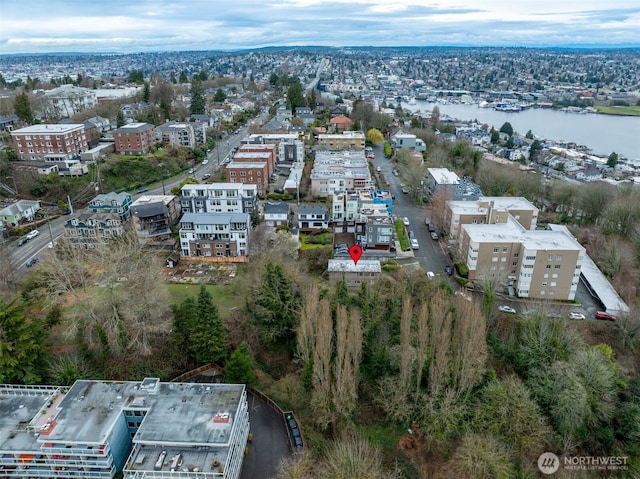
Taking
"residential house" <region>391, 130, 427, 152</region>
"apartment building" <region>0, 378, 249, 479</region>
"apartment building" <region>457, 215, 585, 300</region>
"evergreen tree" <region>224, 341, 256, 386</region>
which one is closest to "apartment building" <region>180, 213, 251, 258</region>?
"evergreen tree" <region>224, 341, 256, 386</region>

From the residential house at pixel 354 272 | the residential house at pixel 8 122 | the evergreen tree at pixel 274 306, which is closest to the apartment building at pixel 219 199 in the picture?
the residential house at pixel 354 272

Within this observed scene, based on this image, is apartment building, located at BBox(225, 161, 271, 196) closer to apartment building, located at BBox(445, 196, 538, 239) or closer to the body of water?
apartment building, located at BBox(445, 196, 538, 239)

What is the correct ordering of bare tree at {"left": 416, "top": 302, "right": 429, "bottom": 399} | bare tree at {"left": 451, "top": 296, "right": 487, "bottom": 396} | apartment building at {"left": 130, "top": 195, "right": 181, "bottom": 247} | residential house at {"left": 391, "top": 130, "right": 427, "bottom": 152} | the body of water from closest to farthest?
1. bare tree at {"left": 451, "top": 296, "right": 487, "bottom": 396}
2. bare tree at {"left": 416, "top": 302, "right": 429, "bottom": 399}
3. apartment building at {"left": 130, "top": 195, "right": 181, "bottom": 247}
4. residential house at {"left": 391, "top": 130, "right": 427, "bottom": 152}
5. the body of water

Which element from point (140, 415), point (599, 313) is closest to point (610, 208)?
point (599, 313)

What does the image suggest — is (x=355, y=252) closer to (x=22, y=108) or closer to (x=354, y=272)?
(x=354, y=272)

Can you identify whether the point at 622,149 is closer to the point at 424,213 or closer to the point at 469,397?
the point at 424,213

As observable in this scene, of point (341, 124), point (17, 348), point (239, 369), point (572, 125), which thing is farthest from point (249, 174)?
point (572, 125)

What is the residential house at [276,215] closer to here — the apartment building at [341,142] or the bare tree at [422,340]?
the bare tree at [422,340]
